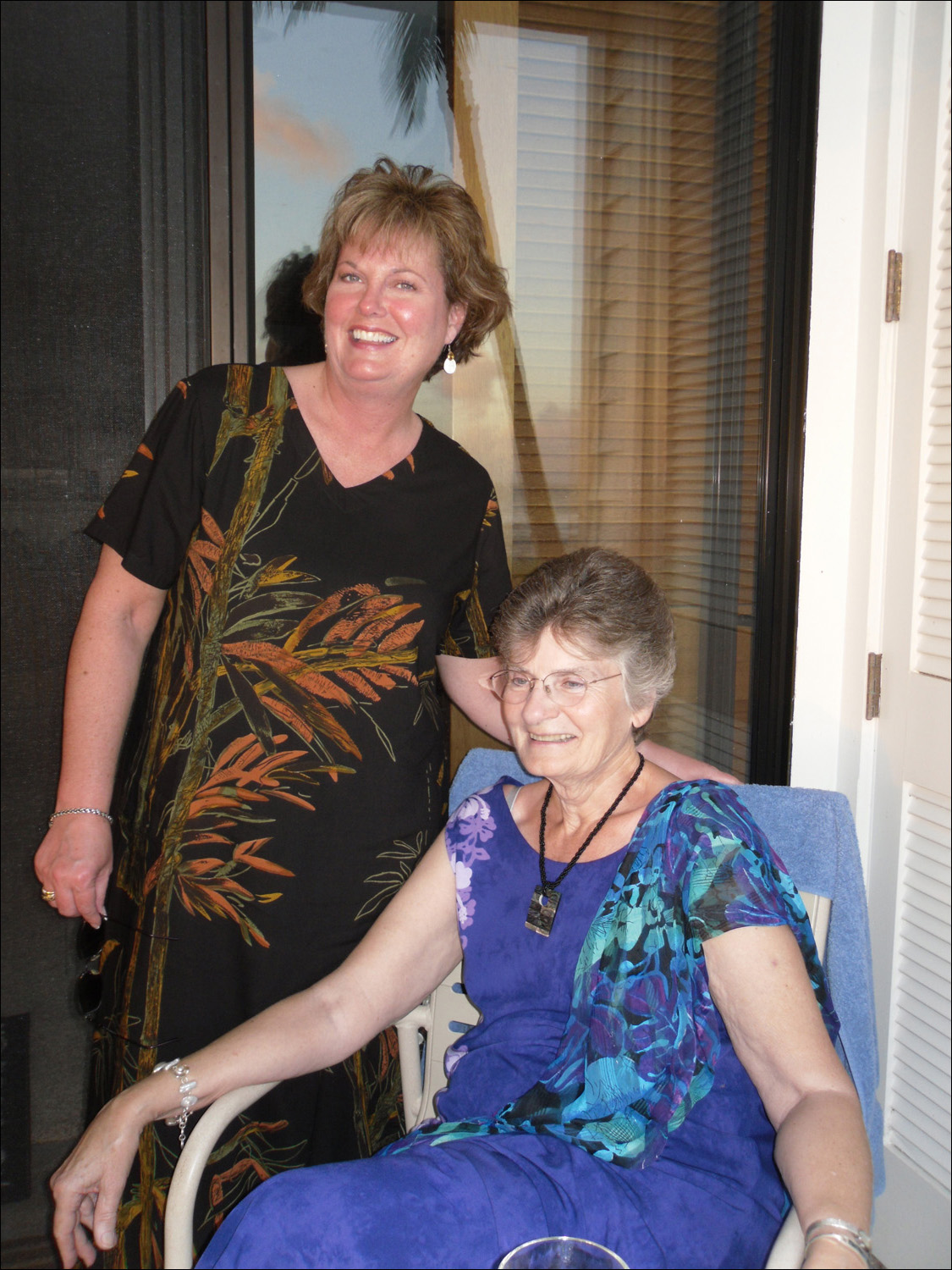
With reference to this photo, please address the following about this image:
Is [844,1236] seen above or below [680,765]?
below

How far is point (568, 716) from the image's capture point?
1403 millimetres

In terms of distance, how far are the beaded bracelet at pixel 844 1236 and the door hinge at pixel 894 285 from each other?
5.52ft

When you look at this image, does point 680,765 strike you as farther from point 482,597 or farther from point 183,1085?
point 183,1085

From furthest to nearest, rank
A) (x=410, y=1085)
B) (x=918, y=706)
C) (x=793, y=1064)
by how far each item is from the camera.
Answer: (x=918, y=706), (x=410, y=1085), (x=793, y=1064)

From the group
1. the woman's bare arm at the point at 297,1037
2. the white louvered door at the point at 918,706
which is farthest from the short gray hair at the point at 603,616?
the white louvered door at the point at 918,706

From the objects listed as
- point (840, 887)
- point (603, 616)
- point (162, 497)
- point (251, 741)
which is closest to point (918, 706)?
point (840, 887)

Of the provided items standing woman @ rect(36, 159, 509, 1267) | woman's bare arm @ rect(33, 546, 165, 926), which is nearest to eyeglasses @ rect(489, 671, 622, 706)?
standing woman @ rect(36, 159, 509, 1267)

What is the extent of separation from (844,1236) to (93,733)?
46.2 inches

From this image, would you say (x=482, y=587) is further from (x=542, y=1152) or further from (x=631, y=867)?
(x=542, y=1152)

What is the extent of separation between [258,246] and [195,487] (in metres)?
0.54

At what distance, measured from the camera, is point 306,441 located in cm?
160

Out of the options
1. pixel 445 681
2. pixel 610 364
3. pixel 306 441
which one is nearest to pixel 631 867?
pixel 445 681

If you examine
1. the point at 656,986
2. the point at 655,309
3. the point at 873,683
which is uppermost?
the point at 655,309

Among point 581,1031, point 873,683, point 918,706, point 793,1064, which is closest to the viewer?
point 793,1064
